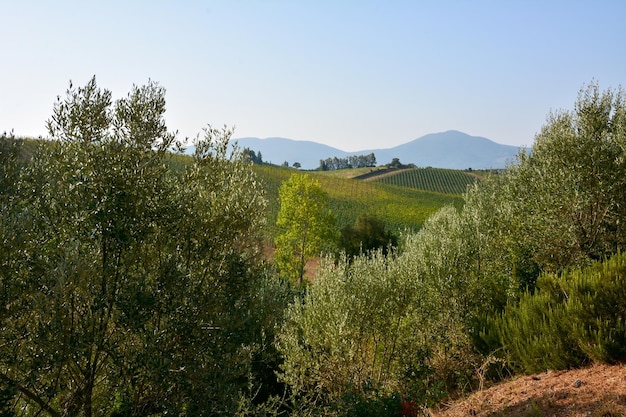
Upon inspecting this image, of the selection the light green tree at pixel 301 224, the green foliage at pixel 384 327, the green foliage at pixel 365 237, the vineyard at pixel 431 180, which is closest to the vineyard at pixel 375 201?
the green foliage at pixel 365 237

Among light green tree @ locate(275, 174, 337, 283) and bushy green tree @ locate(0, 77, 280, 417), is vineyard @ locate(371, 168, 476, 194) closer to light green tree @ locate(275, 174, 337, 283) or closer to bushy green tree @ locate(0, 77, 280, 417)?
light green tree @ locate(275, 174, 337, 283)

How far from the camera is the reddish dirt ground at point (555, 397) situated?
9.20 metres

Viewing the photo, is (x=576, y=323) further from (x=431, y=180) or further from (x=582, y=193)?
(x=431, y=180)

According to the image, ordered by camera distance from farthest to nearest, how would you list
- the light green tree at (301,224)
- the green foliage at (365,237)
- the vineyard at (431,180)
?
the vineyard at (431,180), the green foliage at (365,237), the light green tree at (301,224)

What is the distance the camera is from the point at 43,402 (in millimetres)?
7078

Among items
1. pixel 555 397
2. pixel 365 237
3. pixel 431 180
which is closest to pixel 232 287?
pixel 555 397

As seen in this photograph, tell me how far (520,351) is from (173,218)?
11533 millimetres

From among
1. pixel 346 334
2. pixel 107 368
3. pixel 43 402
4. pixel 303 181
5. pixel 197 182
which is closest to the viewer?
pixel 43 402

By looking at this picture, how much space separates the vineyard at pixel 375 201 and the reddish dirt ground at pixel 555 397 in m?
52.5

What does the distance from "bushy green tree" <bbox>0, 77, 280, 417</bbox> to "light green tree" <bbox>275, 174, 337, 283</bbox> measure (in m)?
29.5

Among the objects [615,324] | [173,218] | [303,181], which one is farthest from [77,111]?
[303,181]

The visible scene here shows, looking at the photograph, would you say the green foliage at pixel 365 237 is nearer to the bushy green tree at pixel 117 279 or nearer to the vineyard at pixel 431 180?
the bushy green tree at pixel 117 279

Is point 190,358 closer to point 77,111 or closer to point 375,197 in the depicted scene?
point 77,111

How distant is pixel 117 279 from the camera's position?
8109mm
